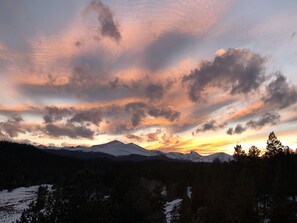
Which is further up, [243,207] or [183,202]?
[183,202]

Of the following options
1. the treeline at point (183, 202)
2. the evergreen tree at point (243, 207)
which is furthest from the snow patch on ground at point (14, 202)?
the evergreen tree at point (243, 207)

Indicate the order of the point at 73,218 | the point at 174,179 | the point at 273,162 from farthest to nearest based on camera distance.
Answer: the point at 174,179 < the point at 273,162 < the point at 73,218

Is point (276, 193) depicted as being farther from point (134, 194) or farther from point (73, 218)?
point (73, 218)

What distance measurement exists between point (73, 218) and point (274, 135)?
204ft

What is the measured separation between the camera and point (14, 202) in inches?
5212

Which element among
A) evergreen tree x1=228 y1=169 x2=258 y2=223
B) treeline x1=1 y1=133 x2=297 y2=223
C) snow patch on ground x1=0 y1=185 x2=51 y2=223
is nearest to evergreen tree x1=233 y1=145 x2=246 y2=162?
treeline x1=1 y1=133 x2=297 y2=223

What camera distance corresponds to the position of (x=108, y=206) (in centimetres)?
3284

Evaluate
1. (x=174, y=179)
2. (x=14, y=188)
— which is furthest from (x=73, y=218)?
(x=14, y=188)

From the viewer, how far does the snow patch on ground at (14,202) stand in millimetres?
104938

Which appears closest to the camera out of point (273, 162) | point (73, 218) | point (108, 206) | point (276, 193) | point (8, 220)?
point (73, 218)

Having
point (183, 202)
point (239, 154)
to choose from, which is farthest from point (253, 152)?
point (183, 202)

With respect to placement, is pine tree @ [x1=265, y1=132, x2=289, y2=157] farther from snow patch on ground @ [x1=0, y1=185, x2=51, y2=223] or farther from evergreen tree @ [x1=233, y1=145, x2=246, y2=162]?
snow patch on ground @ [x1=0, y1=185, x2=51, y2=223]

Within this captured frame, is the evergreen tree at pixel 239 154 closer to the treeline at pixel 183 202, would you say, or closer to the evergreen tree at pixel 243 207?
the treeline at pixel 183 202

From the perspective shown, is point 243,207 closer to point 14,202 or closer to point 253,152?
point 253,152
